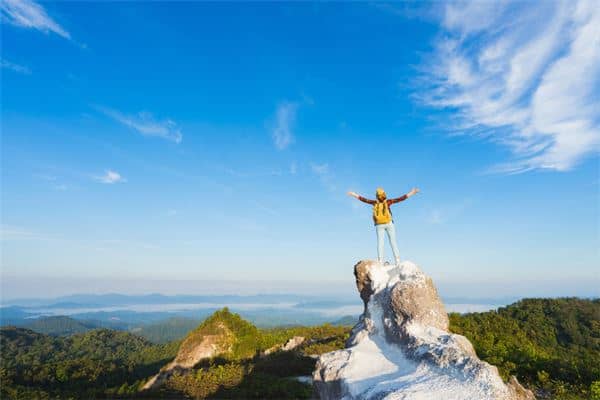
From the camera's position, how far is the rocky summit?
5.78 meters

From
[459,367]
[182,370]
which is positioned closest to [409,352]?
[459,367]

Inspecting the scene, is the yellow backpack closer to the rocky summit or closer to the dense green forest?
the rocky summit

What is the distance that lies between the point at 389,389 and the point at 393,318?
13.7 feet

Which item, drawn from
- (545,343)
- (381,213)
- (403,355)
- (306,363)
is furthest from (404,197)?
(545,343)

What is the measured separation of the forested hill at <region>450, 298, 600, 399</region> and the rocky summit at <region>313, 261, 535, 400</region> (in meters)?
2.84

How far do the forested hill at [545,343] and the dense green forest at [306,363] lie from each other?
3 centimetres

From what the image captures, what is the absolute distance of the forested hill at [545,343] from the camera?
9.33 meters

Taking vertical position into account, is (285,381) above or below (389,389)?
below

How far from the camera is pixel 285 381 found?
17.5 meters

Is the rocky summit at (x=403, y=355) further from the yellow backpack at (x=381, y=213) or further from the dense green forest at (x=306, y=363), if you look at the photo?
the dense green forest at (x=306, y=363)

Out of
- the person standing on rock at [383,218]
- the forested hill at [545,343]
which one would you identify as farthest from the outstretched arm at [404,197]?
the forested hill at [545,343]

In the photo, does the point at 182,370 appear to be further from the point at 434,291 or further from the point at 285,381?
the point at 434,291

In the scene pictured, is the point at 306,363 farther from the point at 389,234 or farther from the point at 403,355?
the point at 403,355

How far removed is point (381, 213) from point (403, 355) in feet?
15.8
